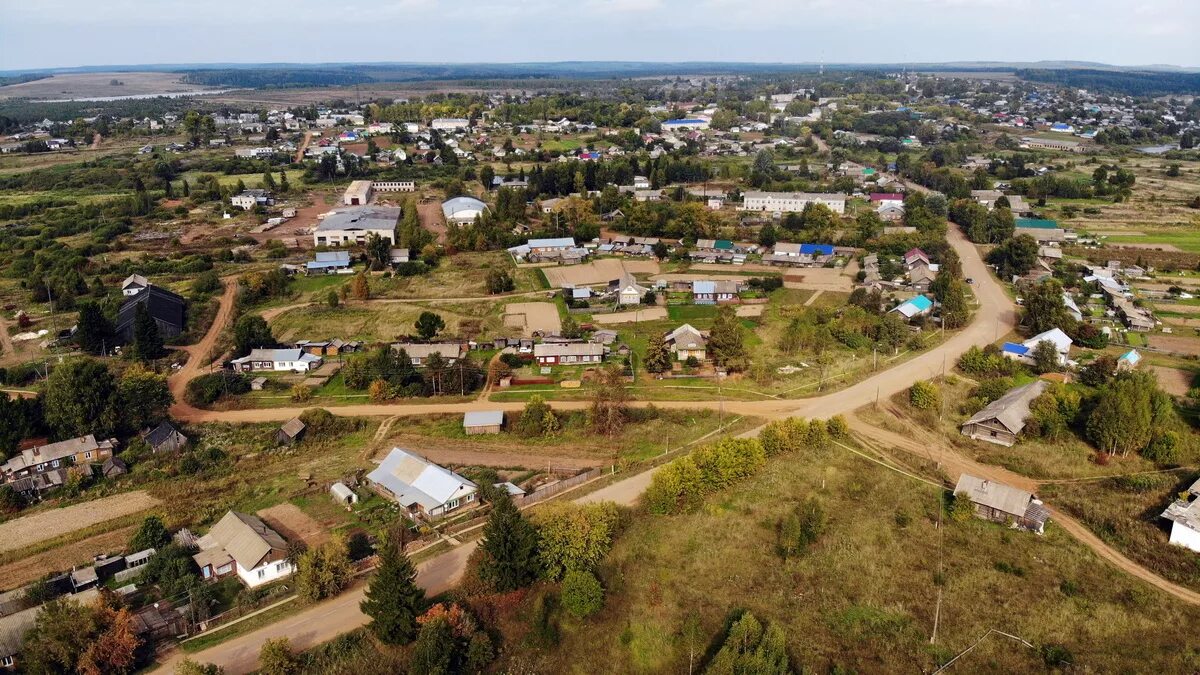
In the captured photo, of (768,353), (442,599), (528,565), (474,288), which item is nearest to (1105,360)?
(768,353)

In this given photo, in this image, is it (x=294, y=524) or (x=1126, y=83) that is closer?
(x=294, y=524)

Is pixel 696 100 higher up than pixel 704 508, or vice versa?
pixel 696 100

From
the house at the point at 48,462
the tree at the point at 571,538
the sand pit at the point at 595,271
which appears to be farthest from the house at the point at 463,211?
the tree at the point at 571,538

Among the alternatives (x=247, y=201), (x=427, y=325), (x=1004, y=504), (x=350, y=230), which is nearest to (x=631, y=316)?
(x=427, y=325)

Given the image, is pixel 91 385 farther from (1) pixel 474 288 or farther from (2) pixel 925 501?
(2) pixel 925 501

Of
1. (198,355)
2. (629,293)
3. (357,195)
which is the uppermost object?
(357,195)

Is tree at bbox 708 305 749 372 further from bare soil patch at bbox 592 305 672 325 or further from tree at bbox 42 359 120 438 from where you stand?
tree at bbox 42 359 120 438

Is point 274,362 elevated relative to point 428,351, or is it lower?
lower

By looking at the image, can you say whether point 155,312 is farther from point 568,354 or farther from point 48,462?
point 568,354
